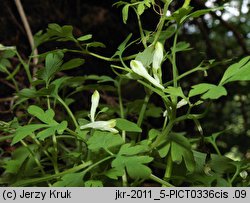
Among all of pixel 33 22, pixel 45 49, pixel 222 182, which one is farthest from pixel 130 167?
pixel 33 22

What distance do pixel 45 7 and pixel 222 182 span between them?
120cm

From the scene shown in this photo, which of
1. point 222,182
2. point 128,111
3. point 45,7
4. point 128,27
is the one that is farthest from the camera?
point 128,27

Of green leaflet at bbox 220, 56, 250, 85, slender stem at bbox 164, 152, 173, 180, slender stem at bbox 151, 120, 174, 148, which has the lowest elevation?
slender stem at bbox 164, 152, 173, 180

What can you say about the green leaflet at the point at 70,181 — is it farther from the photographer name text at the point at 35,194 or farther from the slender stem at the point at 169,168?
the slender stem at the point at 169,168

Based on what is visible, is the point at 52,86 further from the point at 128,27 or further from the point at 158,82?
the point at 128,27

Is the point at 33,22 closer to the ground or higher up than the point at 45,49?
higher up

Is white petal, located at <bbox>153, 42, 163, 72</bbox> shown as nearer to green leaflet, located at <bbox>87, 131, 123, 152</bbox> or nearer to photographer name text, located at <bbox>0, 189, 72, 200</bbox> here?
green leaflet, located at <bbox>87, 131, 123, 152</bbox>

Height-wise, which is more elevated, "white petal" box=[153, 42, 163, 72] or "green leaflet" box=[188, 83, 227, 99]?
"white petal" box=[153, 42, 163, 72]

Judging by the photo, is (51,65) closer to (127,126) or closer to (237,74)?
(127,126)

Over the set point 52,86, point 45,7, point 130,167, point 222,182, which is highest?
point 45,7

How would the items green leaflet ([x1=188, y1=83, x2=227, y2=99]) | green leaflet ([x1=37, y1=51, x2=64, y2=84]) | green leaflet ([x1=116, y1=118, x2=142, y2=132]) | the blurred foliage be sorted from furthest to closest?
the blurred foliage → green leaflet ([x1=37, y1=51, x2=64, y2=84]) → green leaflet ([x1=116, y1=118, x2=142, y2=132]) → green leaflet ([x1=188, y1=83, x2=227, y2=99])

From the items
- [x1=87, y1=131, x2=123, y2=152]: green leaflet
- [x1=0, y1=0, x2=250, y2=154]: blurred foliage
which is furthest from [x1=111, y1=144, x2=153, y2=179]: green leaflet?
[x1=0, y1=0, x2=250, y2=154]: blurred foliage

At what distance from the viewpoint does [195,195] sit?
22.8 inches

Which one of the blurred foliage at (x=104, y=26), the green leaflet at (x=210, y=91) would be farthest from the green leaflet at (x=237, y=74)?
the blurred foliage at (x=104, y=26)
